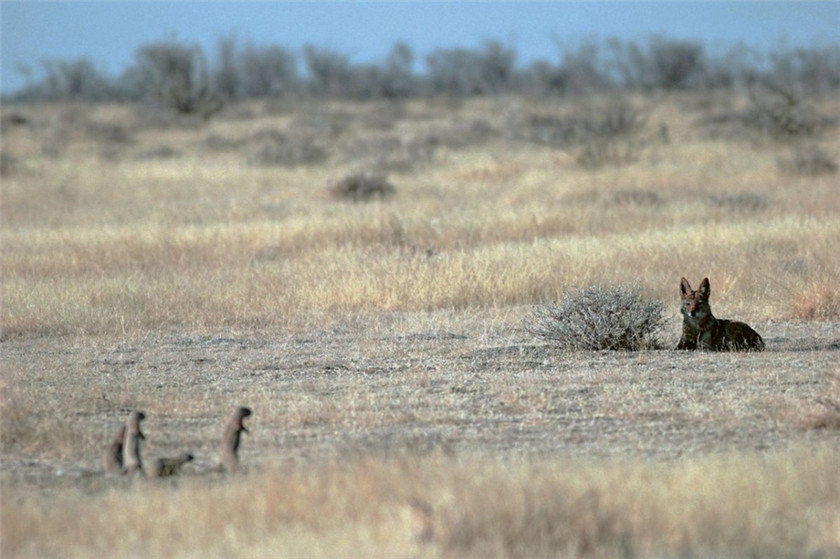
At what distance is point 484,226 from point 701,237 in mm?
3275

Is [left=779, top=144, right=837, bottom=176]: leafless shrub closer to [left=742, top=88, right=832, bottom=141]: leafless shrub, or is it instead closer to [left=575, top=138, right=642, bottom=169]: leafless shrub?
[left=575, top=138, right=642, bottom=169]: leafless shrub

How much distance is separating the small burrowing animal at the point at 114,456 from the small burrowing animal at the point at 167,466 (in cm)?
30

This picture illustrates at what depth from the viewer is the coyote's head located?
941 centimetres

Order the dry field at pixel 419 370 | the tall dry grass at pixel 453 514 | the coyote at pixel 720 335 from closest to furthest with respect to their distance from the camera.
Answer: the tall dry grass at pixel 453 514, the dry field at pixel 419 370, the coyote at pixel 720 335

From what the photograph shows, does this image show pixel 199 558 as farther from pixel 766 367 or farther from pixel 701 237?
pixel 701 237

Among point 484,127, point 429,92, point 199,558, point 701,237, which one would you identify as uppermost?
point 429,92

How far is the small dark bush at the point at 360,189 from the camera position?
2189 centimetres

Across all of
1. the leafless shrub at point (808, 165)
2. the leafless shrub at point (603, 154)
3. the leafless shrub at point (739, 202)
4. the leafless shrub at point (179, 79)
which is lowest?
the leafless shrub at point (739, 202)

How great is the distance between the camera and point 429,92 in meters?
77.1

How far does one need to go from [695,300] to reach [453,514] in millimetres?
4981

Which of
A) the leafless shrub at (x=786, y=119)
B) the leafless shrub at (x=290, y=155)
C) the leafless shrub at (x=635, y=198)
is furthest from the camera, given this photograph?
the leafless shrub at (x=290, y=155)

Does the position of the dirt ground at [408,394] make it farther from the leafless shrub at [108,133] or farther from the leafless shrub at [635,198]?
the leafless shrub at [108,133]

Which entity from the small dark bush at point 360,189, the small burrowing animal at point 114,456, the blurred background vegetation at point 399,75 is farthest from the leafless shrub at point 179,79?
the small burrowing animal at point 114,456

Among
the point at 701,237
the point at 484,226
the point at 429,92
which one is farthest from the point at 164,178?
the point at 429,92
